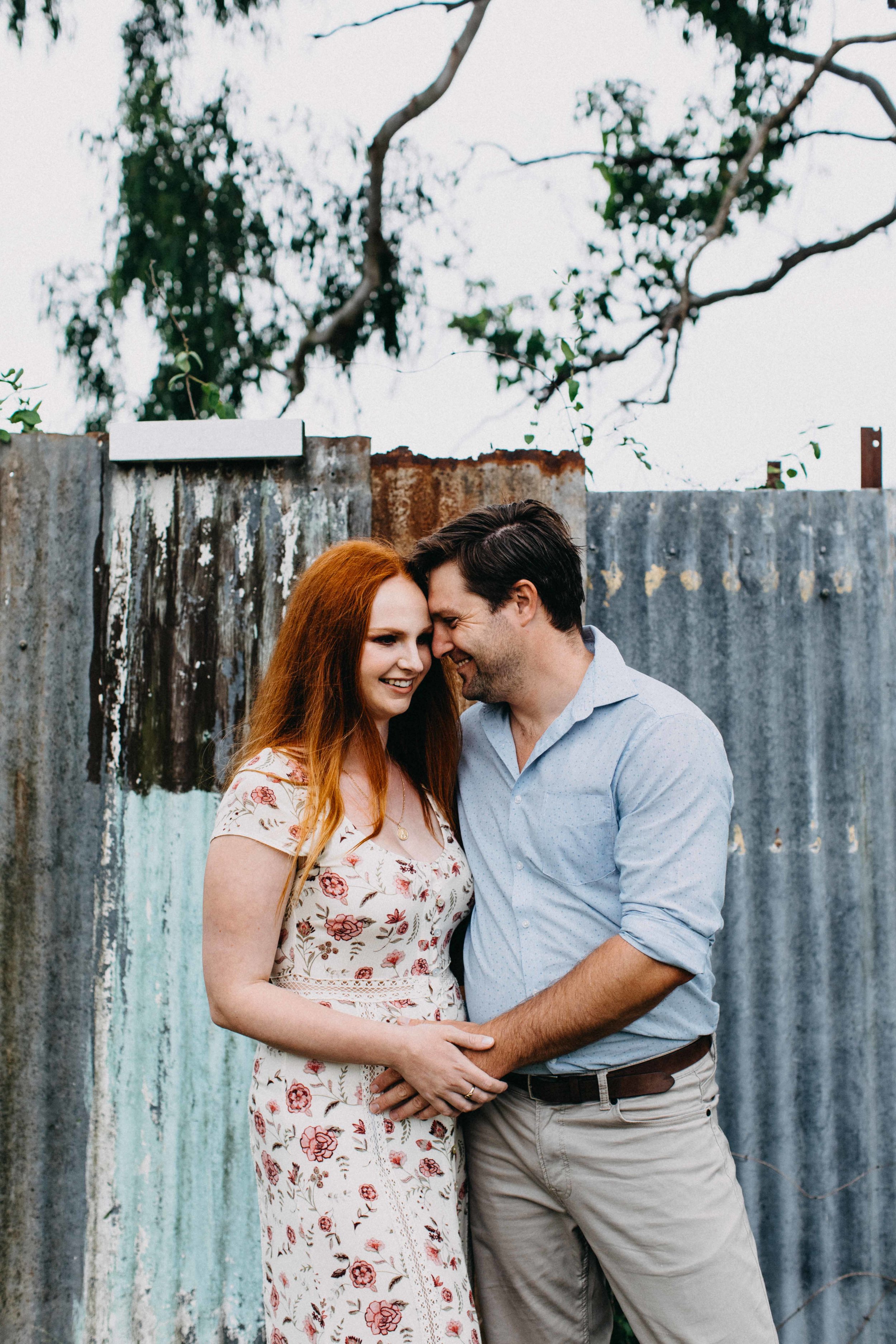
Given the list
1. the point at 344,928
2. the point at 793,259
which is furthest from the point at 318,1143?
the point at 793,259

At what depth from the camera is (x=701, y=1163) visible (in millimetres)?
1923

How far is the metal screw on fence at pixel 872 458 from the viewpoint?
276cm

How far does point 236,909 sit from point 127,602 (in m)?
1.17

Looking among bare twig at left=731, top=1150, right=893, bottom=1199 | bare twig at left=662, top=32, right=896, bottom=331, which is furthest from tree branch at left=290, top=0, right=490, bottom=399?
bare twig at left=731, top=1150, right=893, bottom=1199

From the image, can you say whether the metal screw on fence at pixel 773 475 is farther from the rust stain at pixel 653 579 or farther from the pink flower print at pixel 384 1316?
the pink flower print at pixel 384 1316

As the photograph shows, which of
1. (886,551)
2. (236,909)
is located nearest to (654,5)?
(886,551)

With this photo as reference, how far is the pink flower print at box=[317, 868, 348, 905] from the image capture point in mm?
1834

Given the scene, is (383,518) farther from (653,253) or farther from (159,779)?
(653,253)

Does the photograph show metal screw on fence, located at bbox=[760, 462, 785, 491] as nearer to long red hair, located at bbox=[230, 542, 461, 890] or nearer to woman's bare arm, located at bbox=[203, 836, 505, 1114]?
long red hair, located at bbox=[230, 542, 461, 890]

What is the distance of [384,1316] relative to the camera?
5.64 feet

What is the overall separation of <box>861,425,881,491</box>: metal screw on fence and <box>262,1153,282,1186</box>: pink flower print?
241 centimetres

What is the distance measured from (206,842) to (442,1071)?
105 cm

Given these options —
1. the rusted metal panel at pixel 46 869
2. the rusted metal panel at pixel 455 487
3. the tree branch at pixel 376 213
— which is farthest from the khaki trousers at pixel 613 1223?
the tree branch at pixel 376 213

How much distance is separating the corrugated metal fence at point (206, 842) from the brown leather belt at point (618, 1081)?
2.30 ft
